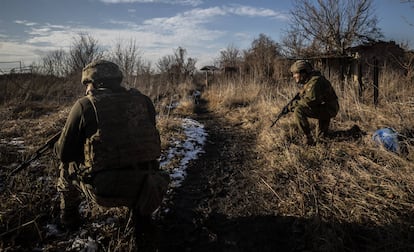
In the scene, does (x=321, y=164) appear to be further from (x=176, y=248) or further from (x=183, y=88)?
(x=183, y=88)

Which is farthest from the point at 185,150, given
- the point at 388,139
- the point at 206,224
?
the point at 388,139

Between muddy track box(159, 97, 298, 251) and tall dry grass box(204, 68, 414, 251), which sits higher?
tall dry grass box(204, 68, 414, 251)

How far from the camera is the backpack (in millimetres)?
1907

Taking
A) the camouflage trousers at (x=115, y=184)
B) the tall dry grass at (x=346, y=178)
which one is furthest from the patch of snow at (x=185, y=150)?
the camouflage trousers at (x=115, y=184)

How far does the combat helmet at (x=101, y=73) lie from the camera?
2.10m

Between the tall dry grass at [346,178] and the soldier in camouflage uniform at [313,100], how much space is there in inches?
14.0

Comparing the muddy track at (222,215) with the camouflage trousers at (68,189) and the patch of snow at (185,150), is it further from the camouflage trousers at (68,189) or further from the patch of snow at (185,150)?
the camouflage trousers at (68,189)

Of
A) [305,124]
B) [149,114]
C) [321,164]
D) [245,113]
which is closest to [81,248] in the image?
[149,114]

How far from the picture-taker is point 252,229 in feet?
8.05

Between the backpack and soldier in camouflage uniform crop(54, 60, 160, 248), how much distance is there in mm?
19

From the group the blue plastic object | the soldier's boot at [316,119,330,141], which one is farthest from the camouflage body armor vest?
the soldier's boot at [316,119,330,141]

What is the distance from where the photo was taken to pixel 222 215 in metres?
2.71

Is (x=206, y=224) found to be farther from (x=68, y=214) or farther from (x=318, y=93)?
(x=318, y=93)

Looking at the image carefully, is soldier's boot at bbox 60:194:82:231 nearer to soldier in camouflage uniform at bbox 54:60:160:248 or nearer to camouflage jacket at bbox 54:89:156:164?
soldier in camouflage uniform at bbox 54:60:160:248
